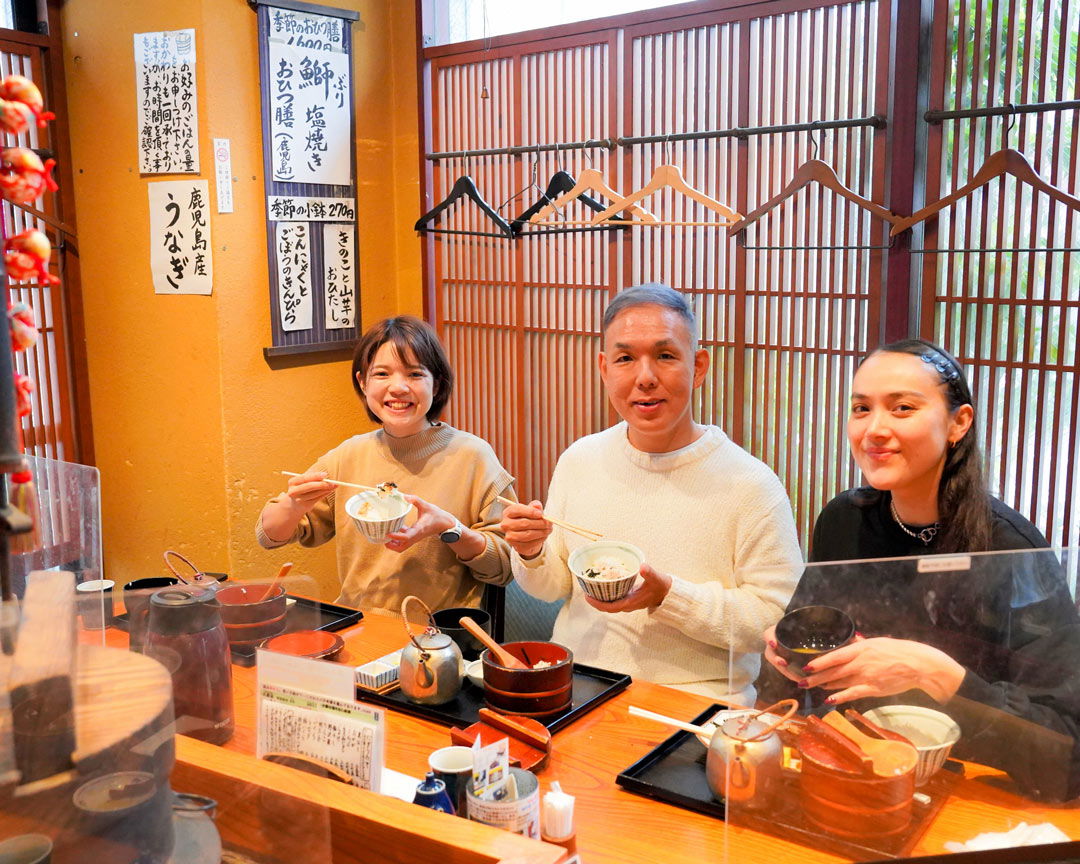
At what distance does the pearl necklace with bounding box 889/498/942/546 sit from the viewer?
1.96 metres

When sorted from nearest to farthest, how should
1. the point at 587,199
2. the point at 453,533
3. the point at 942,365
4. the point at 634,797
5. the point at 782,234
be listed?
the point at 634,797 → the point at 942,365 → the point at 453,533 → the point at 782,234 → the point at 587,199

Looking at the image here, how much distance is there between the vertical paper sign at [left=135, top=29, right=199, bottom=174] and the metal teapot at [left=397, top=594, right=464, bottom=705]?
7.72 ft

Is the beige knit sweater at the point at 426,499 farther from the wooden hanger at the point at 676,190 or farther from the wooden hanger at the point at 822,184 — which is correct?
the wooden hanger at the point at 822,184

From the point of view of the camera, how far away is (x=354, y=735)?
1352 millimetres

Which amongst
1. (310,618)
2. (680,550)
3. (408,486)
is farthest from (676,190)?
(310,618)

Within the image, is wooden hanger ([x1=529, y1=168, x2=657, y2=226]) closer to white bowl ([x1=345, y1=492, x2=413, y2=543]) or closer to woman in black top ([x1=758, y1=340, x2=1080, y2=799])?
white bowl ([x1=345, y1=492, x2=413, y2=543])

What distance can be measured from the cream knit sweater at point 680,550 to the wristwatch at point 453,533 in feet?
0.49

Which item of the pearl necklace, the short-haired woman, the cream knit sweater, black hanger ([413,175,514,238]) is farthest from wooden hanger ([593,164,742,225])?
the pearl necklace

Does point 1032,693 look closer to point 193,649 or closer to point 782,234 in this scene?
point 193,649

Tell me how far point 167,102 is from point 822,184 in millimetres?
2265

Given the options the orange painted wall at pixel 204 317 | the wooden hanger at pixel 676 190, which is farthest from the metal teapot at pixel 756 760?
the orange painted wall at pixel 204 317

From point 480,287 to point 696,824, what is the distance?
281 centimetres

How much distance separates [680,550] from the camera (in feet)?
7.50

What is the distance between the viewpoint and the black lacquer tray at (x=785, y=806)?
4.07ft
